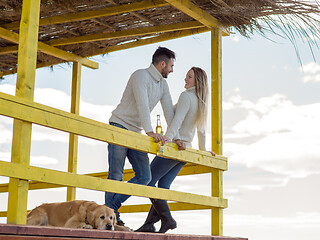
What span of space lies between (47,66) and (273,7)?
4.10 m

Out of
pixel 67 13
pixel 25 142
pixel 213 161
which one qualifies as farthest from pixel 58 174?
pixel 67 13

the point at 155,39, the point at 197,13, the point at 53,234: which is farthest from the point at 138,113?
the point at 155,39

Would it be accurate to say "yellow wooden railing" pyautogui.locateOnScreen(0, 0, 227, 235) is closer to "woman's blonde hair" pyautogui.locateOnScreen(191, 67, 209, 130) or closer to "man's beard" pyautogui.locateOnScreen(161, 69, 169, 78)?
"woman's blonde hair" pyautogui.locateOnScreen(191, 67, 209, 130)

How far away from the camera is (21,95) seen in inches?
153

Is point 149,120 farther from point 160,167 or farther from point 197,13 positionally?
point 197,13

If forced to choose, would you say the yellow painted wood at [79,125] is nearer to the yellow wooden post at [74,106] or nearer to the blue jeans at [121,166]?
the blue jeans at [121,166]

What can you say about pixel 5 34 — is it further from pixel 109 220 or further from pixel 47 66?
pixel 109 220

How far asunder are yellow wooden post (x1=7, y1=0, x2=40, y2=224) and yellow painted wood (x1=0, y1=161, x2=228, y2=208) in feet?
0.26

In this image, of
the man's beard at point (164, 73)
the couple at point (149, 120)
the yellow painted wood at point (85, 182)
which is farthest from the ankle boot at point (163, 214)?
the man's beard at point (164, 73)

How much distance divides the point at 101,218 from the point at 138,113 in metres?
1.12

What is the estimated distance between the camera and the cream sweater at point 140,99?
4.97m

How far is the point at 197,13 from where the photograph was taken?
238 inches

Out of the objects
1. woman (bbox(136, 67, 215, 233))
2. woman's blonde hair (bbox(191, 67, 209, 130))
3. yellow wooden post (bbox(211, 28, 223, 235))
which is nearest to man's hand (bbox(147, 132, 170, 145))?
woman (bbox(136, 67, 215, 233))

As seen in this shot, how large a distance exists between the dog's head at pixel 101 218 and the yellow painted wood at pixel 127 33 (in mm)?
2848
